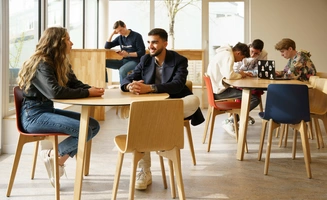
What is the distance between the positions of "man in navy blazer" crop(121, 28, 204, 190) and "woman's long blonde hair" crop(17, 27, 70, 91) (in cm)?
52

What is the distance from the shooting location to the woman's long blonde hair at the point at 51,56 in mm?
2828

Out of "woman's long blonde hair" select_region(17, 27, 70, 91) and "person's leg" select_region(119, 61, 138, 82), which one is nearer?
"woman's long blonde hair" select_region(17, 27, 70, 91)

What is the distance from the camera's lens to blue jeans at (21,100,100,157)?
280cm

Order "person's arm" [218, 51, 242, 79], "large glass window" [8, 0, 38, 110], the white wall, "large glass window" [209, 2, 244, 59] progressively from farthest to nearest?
1. "large glass window" [209, 2, 244, 59]
2. the white wall
3. "person's arm" [218, 51, 242, 79]
4. "large glass window" [8, 0, 38, 110]

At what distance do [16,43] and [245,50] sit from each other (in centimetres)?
258

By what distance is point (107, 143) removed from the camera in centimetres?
472

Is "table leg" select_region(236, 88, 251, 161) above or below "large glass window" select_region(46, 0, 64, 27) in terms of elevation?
below

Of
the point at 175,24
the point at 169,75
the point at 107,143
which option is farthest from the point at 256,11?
the point at 169,75

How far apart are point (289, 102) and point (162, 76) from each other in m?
1.09

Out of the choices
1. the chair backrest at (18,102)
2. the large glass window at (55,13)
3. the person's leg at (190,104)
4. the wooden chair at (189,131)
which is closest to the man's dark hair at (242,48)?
the wooden chair at (189,131)

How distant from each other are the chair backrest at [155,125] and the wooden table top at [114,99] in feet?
0.71

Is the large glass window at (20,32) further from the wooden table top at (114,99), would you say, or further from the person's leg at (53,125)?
the wooden table top at (114,99)

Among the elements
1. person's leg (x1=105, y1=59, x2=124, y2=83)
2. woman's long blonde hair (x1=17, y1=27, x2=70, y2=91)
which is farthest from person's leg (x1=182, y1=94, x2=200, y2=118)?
person's leg (x1=105, y1=59, x2=124, y2=83)

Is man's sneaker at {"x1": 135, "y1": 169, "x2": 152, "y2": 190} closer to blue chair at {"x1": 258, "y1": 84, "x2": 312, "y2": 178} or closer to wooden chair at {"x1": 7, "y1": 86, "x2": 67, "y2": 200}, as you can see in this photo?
wooden chair at {"x1": 7, "y1": 86, "x2": 67, "y2": 200}
